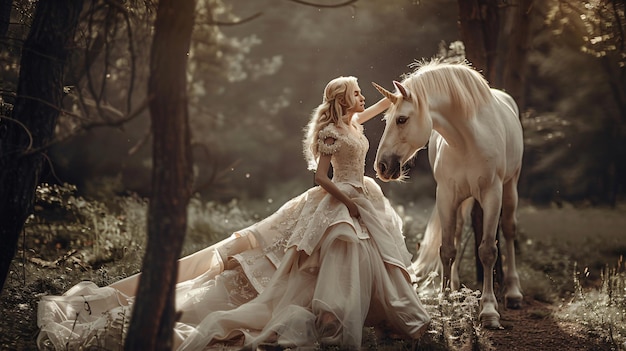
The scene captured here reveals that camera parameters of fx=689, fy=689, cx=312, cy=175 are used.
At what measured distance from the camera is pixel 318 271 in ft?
17.3

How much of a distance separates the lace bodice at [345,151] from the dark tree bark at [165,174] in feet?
7.29

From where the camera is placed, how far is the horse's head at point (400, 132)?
5754mm

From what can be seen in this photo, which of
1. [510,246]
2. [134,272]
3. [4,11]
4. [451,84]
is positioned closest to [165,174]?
[4,11]

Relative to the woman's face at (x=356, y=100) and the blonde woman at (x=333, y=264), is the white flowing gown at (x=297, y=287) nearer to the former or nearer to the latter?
the blonde woman at (x=333, y=264)

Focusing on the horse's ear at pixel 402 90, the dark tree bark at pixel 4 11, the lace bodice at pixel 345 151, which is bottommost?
the lace bodice at pixel 345 151

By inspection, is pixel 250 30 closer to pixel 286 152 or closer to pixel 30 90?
pixel 286 152

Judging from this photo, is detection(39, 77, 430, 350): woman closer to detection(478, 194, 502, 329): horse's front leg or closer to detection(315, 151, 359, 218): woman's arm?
detection(315, 151, 359, 218): woman's arm

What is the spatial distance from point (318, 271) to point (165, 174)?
7.00 ft

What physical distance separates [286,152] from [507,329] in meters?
14.6

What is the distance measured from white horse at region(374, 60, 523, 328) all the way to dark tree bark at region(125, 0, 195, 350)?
8.55 ft

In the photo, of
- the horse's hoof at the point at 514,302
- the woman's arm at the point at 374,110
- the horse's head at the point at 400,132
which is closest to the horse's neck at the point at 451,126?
the horse's head at the point at 400,132

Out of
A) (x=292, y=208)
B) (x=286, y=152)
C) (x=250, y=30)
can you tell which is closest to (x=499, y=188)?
(x=292, y=208)

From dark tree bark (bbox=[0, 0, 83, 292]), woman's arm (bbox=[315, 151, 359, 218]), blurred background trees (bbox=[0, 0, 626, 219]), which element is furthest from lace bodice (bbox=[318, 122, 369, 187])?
blurred background trees (bbox=[0, 0, 626, 219])

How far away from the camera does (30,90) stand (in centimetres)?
496
